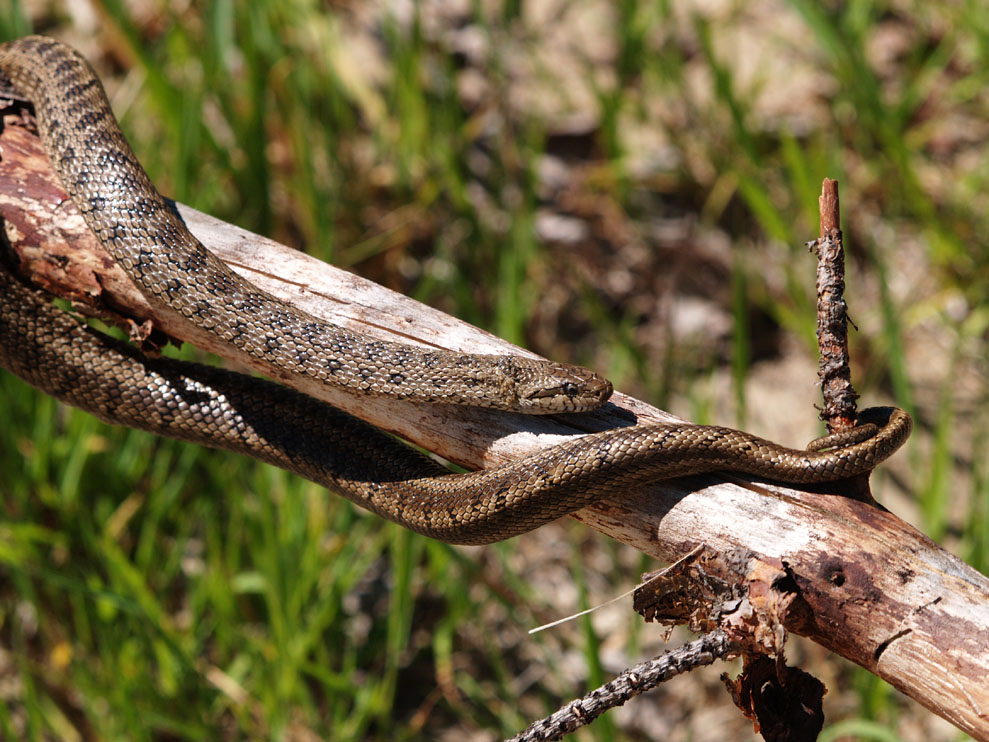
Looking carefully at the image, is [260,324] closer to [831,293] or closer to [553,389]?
[553,389]

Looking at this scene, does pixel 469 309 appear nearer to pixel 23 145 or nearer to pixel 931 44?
pixel 23 145

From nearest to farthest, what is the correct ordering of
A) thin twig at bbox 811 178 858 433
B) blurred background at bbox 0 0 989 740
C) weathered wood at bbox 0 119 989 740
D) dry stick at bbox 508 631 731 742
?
1. dry stick at bbox 508 631 731 742
2. weathered wood at bbox 0 119 989 740
3. thin twig at bbox 811 178 858 433
4. blurred background at bbox 0 0 989 740

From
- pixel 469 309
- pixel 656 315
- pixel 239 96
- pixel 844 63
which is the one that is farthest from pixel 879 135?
pixel 239 96

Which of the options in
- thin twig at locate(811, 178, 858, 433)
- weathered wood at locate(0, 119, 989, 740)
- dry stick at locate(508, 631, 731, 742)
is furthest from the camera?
thin twig at locate(811, 178, 858, 433)

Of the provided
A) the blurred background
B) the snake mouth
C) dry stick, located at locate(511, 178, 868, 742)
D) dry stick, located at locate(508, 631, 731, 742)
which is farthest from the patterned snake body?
the blurred background

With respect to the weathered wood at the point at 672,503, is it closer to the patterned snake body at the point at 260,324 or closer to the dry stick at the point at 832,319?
the patterned snake body at the point at 260,324

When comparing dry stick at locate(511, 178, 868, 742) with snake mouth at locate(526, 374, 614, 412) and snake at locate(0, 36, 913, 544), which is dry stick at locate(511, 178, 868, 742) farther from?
snake mouth at locate(526, 374, 614, 412)

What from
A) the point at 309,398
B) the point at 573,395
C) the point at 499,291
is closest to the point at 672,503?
the point at 573,395

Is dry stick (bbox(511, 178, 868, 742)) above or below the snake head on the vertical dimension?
above
